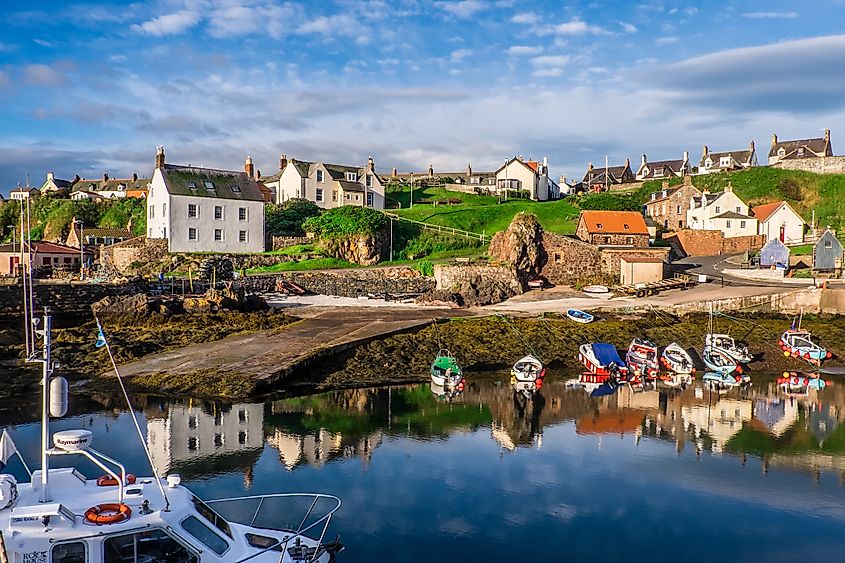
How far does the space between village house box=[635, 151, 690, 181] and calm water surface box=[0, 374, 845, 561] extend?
70.6 m

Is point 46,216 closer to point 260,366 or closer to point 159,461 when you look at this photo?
point 260,366

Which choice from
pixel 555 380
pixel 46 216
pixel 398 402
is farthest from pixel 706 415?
pixel 46 216

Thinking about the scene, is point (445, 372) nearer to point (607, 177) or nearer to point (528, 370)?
point (528, 370)

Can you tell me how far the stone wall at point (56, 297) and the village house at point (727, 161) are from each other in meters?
78.0

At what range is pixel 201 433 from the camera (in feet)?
74.8

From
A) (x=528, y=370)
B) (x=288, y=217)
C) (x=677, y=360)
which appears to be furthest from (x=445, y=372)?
(x=288, y=217)

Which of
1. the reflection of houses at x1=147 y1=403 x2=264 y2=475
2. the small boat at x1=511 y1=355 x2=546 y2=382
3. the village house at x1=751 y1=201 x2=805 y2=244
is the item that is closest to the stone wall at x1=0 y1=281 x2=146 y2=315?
the reflection of houses at x1=147 y1=403 x2=264 y2=475

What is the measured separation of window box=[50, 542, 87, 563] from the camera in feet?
30.9

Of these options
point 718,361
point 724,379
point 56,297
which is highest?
point 56,297

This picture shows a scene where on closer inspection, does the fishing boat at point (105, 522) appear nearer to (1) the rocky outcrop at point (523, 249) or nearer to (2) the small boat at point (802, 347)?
(2) the small boat at point (802, 347)

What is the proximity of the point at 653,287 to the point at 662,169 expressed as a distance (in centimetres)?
5536

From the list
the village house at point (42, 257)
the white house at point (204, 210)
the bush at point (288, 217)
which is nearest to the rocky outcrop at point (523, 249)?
the bush at point (288, 217)

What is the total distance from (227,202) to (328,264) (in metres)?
9.84

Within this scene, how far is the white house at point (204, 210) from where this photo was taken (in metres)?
56.1
